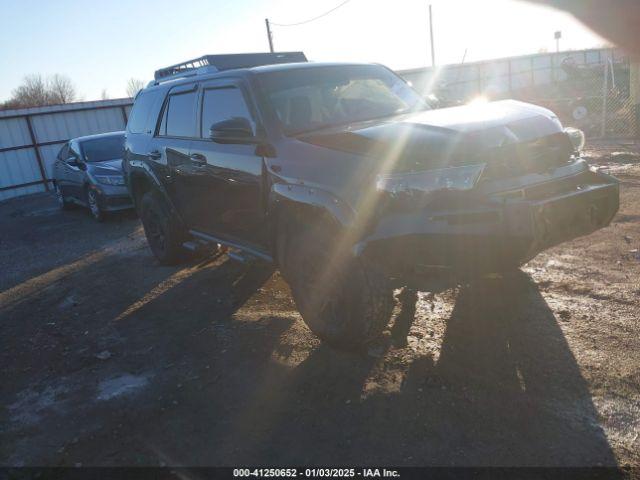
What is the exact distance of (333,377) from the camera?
11.0 feet

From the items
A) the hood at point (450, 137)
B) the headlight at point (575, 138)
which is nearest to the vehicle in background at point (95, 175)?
the hood at point (450, 137)

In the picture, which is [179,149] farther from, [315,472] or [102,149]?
[102,149]

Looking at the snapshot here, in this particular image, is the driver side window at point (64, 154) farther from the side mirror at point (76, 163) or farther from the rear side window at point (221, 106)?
the rear side window at point (221, 106)

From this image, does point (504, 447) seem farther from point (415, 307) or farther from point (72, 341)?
point (72, 341)

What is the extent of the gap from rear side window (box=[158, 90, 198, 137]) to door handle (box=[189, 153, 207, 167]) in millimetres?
239

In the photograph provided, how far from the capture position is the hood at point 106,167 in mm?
9891

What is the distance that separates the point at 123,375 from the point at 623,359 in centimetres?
314

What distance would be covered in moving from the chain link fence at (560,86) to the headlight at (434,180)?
8.48m

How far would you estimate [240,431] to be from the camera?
291cm

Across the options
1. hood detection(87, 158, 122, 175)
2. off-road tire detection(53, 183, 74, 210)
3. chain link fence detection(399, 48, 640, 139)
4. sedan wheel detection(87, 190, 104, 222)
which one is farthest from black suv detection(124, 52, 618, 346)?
off-road tire detection(53, 183, 74, 210)

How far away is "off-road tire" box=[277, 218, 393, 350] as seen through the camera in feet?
10.7

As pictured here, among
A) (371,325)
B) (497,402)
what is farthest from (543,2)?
(371,325)

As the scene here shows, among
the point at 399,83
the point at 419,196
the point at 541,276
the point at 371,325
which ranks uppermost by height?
the point at 399,83

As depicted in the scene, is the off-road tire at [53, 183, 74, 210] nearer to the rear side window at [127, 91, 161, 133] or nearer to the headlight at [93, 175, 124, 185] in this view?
the headlight at [93, 175, 124, 185]
